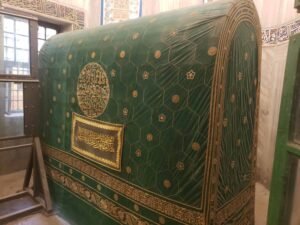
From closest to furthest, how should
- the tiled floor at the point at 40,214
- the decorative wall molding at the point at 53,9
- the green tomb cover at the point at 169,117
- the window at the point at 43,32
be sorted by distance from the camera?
the green tomb cover at the point at 169,117 < the tiled floor at the point at 40,214 < the decorative wall molding at the point at 53,9 < the window at the point at 43,32

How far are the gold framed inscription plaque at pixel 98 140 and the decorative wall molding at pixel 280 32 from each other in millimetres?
2045

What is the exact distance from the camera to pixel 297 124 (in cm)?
76

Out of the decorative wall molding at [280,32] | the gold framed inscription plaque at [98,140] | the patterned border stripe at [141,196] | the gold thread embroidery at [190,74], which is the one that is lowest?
the patterned border stripe at [141,196]

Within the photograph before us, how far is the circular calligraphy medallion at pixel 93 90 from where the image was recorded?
5.67ft

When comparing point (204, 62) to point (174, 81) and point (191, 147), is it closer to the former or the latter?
point (174, 81)

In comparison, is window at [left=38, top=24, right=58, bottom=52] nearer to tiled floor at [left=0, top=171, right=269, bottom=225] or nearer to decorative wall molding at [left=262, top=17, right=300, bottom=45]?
tiled floor at [left=0, top=171, right=269, bottom=225]

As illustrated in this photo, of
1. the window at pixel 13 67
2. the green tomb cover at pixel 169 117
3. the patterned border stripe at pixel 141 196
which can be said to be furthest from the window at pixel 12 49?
the patterned border stripe at pixel 141 196

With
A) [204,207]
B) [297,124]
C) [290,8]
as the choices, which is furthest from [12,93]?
[290,8]

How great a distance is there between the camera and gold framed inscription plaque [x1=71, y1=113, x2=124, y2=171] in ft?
5.28

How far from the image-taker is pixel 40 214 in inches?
85.0

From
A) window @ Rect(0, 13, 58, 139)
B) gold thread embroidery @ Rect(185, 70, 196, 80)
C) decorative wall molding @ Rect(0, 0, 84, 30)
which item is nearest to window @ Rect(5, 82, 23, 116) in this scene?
window @ Rect(0, 13, 58, 139)

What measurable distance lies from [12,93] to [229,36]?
2.79 meters

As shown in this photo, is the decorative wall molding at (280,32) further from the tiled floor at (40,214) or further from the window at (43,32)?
the window at (43,32)

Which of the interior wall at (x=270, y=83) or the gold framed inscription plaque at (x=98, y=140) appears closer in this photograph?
the gold framed inscription plaque at (x=98, y=140)
